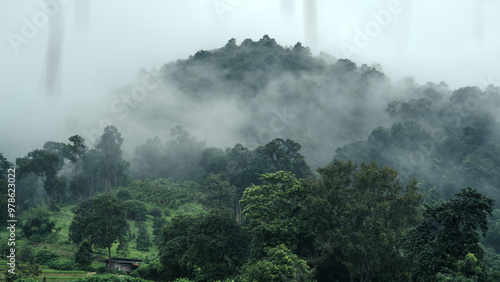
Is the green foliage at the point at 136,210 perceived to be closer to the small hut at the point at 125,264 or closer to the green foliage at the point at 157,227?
the green foliage at the point at 157,227

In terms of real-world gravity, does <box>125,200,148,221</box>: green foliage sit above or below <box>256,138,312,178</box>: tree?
below

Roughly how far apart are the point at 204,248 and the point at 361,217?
47.7ft

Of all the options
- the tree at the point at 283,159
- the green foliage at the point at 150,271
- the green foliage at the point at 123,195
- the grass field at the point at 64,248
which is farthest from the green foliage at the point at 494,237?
the green foliage at the point at 123,195

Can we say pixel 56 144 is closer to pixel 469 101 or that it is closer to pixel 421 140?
pixel 421 140

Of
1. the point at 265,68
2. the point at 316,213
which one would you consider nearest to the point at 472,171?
the point at 316,213

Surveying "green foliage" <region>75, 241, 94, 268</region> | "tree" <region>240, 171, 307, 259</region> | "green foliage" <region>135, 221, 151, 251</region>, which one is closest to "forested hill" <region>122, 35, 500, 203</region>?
"tree" <region>240, 171, 307, 259</region>

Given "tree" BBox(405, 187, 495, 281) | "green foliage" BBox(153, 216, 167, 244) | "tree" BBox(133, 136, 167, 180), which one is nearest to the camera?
"tree" BBox(405, 187, 495, 281)

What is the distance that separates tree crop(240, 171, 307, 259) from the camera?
106ft

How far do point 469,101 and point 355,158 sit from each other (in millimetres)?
44147

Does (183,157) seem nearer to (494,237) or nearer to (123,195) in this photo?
(123,195)

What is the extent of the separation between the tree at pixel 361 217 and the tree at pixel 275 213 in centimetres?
180

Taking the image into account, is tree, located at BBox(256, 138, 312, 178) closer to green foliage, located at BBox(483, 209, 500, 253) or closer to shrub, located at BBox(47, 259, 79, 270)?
green foliage, located at BBox(483, 209, 500, 253)

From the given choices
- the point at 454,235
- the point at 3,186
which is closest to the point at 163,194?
the point at 3,186

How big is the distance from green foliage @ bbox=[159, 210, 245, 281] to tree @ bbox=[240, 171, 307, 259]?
221 centimetres
